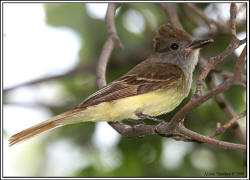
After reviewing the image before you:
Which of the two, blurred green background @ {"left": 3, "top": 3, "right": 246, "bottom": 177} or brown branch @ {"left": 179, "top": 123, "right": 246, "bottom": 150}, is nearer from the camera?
brown branch @ {"left": 179, "top": 123, "right": 246, "bottom": 150}

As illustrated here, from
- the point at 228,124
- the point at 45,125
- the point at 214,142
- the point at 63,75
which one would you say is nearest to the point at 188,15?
the point at 63,75

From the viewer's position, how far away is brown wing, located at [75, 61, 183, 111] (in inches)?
166

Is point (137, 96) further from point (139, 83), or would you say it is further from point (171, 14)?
point (171, 14)

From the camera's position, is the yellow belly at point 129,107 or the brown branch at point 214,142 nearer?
the brown branch at point 214,142

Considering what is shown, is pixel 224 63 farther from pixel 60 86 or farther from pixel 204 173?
pixel 60 86

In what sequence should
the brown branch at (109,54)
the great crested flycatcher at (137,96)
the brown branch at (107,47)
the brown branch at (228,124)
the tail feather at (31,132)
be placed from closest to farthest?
the brown branch at (228,124) → the tail feather at (31,132) → the great crested flycatcher at (137,96) → the brown branch at (109,54) → the brown branch at (107,47)

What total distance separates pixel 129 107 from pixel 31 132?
98cm

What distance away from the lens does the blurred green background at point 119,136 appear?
207 inches

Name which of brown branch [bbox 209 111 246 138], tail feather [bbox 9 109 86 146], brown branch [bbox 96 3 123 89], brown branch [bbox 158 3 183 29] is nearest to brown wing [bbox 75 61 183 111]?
tail feather [bbox 9 109 86 146]

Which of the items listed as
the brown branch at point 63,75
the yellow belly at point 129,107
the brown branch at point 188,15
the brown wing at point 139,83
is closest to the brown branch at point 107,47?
the brown wing at point 139,83

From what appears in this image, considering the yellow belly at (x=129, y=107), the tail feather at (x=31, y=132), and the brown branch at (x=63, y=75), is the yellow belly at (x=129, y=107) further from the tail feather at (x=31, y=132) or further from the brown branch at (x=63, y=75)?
the brown branch at (x=63, y=75)

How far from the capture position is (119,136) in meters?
5.64

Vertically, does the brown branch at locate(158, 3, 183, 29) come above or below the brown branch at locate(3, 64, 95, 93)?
above

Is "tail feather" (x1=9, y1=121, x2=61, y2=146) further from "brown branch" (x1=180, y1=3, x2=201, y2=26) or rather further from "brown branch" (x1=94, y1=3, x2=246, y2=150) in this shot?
"brown branch" (x1=180, y1=3, x2=201, y2=26)
